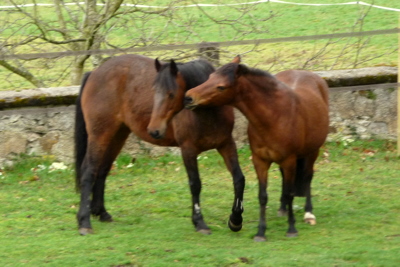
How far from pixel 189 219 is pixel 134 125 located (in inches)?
43.6

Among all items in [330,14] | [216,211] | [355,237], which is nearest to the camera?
[355,237]

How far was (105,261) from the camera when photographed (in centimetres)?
495

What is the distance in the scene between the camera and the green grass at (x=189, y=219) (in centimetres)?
504

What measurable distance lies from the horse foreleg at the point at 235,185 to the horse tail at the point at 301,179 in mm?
795

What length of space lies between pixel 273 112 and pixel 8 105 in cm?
418

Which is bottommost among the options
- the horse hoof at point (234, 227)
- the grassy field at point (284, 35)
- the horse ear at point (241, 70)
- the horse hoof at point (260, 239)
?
the grassy field at point (284, 35)

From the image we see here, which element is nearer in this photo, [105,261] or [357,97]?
[105,261]

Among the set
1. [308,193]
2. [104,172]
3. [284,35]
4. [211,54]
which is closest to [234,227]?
[308,193]

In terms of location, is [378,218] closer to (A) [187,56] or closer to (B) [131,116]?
(B) [131,116]

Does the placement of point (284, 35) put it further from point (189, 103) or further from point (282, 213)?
point (189, 103)

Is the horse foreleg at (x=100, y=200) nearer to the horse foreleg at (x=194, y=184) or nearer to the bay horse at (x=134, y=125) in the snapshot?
the bay horse at (x=134, y=125)

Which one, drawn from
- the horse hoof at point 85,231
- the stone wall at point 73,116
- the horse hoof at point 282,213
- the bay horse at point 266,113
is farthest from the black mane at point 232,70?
the stone wall at point 73,116

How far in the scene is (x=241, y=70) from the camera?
5.38 metres

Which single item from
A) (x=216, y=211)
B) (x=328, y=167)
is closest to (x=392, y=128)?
(x=328, y=167)
